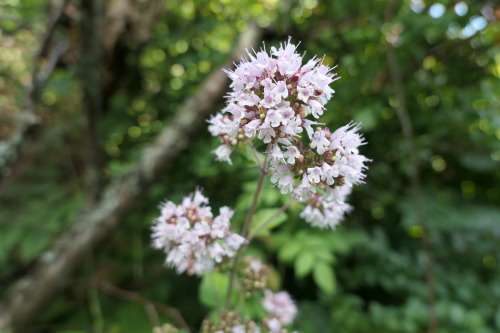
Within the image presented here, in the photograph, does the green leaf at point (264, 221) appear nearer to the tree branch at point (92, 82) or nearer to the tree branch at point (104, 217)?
the tree branch at point (104, 217)

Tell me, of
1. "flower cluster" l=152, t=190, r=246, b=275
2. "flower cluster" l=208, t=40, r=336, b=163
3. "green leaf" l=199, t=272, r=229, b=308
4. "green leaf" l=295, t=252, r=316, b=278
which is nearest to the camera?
"flower cluster" l=208, t=40, r=336, b=163

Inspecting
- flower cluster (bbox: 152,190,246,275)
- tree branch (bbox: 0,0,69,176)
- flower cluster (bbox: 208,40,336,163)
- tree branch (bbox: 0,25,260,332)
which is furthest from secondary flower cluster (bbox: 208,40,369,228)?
tree branch (bbox: 0,0,69,176)

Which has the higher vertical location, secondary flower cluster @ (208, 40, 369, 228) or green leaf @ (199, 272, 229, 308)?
secondary flower cluster @ (208, 40, 369, 228)

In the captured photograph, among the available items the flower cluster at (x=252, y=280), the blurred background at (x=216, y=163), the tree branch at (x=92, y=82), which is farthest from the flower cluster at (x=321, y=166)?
the tree branch at (x=92, y=82)

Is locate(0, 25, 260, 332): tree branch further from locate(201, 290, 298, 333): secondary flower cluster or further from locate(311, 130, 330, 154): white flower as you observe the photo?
locate(311, 130, 330, 154): white flower

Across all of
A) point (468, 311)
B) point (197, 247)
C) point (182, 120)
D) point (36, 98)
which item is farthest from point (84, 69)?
point (468, 311)
